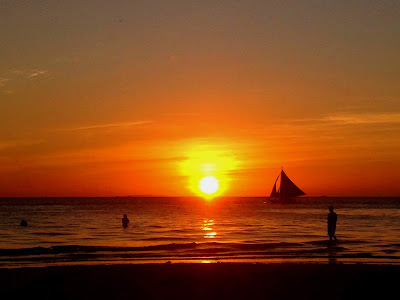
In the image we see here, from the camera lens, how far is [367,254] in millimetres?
24391

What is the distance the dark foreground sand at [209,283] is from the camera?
1315 cm

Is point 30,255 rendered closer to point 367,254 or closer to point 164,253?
point 164,253

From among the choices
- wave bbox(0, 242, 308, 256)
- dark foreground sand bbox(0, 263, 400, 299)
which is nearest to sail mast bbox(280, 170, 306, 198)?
wave bbox(0, 242, 308, 256)

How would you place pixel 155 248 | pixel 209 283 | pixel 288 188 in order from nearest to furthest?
pixel 209 283 → pixel 155 248 → pixel 288 188

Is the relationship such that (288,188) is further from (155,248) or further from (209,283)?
(209,283)

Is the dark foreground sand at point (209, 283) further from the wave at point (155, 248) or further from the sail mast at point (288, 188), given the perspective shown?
the sail mast at point (288, 188)

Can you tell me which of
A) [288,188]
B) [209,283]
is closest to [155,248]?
[209,283]

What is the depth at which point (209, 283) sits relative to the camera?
14.4 m

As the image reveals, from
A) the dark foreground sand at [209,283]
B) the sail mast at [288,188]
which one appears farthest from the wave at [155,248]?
the sail mast at [288,188]

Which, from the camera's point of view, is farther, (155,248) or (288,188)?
(288,188)

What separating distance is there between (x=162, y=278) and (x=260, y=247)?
14.3 m

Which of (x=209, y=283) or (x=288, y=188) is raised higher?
(x=288, y=188)

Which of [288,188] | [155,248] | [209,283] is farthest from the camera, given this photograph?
[288,188]

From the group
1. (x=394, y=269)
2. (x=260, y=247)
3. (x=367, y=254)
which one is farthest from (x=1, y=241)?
(x=394, y=269)
